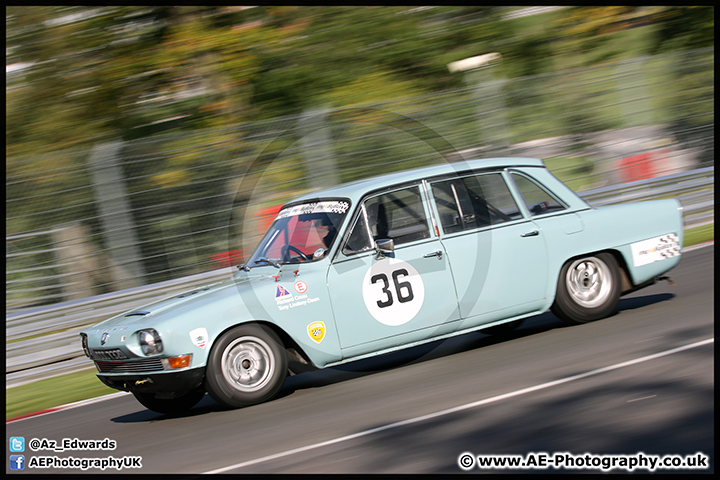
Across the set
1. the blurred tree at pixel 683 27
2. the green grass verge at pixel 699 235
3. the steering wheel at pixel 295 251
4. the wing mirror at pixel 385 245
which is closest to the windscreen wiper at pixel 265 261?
the steering wheel at pixel 295 251

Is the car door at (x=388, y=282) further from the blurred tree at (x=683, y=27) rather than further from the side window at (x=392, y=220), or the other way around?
the blurred tree at (x=683, y=27)

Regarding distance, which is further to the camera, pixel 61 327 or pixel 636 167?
pixel 636 167

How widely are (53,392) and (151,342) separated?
381 cm

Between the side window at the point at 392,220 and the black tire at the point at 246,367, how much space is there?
112cm

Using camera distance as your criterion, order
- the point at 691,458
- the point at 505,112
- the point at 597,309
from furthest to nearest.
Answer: the point at 505,112
the point at 597,309
the point at 691,458

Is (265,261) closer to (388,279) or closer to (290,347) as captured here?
(290,347)

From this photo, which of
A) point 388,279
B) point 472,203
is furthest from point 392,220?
point 472,203

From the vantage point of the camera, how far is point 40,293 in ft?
32.3

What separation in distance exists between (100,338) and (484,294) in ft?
10.8

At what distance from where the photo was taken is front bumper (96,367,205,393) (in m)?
5.44

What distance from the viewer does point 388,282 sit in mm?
6004

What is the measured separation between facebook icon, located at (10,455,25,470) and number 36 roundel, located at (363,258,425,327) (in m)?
2.89
